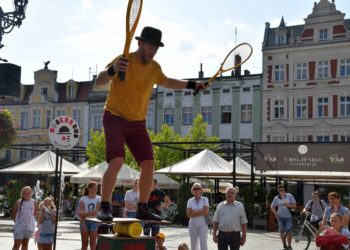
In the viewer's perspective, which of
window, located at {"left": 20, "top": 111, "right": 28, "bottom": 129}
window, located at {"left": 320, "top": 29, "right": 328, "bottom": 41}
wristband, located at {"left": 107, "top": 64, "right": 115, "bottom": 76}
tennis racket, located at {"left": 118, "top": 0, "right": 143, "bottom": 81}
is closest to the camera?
tennis racket, located at {"left": 118, "top": 0, "right": 143, "bottom": 81}

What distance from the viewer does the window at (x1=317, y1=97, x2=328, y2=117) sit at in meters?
43.8

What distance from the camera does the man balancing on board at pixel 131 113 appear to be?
5824 mm

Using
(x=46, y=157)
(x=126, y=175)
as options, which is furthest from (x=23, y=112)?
(x=126, y=175)

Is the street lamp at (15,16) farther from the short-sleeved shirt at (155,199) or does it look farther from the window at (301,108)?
the window at (301,108)

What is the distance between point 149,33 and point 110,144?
117 centimetres

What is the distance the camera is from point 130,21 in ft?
17.7

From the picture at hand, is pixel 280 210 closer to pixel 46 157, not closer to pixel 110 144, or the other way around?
pixel 110 144

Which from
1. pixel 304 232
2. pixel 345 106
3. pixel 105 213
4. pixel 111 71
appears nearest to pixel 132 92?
pixel 111 71

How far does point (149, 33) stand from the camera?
589 cm

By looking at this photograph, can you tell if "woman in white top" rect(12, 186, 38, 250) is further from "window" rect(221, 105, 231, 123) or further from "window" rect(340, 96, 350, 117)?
"window" rect(221, 105, 231, 123)

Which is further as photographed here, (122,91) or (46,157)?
(46,157)

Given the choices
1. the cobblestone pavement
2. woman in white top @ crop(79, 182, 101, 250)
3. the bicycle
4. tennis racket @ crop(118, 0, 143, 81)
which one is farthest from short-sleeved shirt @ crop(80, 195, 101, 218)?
the bicycle

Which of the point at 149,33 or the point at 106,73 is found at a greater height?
the point at 149,33

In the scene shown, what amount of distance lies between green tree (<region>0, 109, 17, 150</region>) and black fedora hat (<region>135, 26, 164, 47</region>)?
20.4ft
